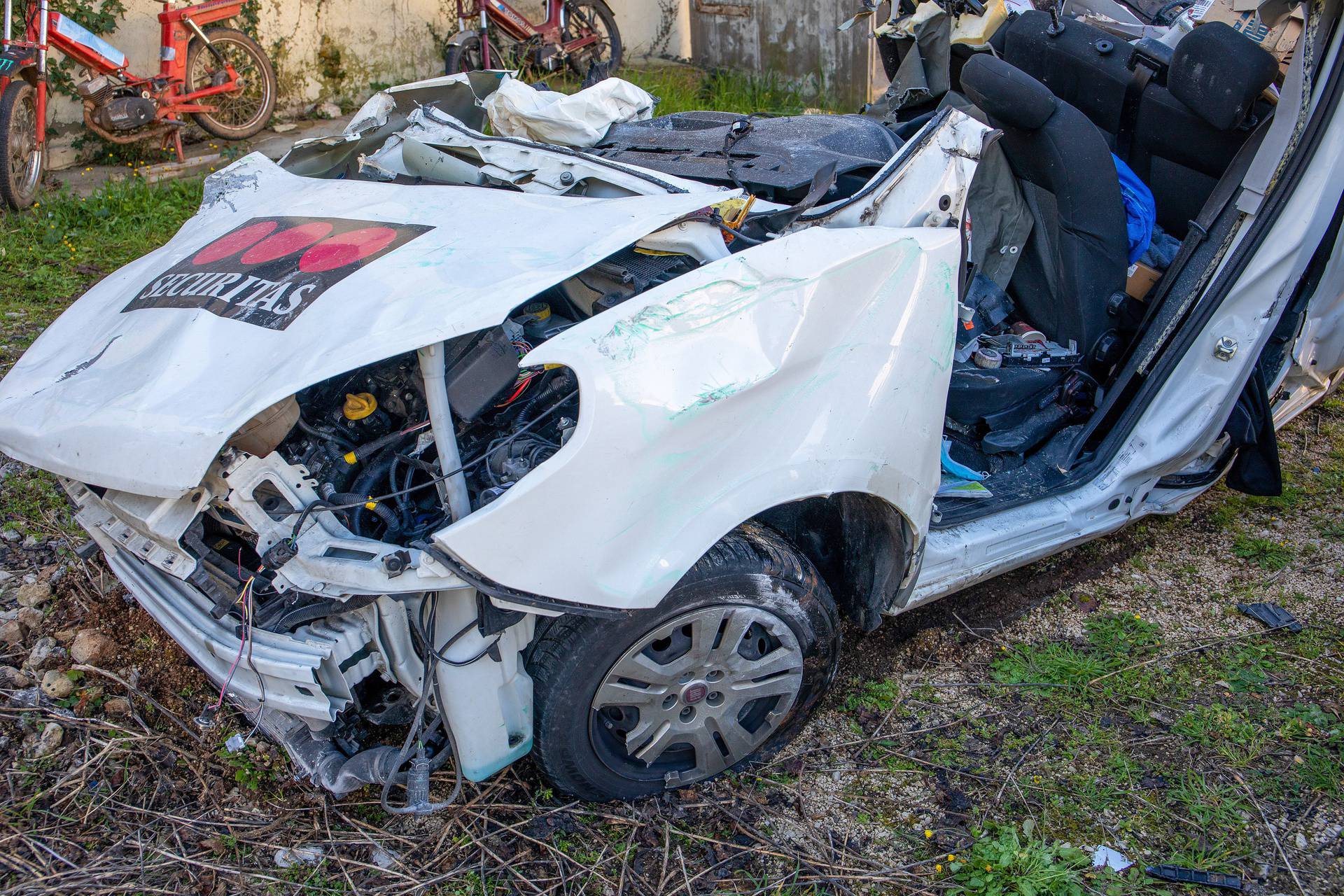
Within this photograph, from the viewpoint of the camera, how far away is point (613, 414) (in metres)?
1.85

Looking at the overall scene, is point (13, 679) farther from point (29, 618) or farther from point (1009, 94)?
point (1009, 94)

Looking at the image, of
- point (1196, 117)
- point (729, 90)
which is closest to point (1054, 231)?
point (1196, 117)

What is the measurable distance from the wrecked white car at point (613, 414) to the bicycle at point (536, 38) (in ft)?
18.4

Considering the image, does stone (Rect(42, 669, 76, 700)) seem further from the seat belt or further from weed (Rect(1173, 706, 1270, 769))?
the seat belt

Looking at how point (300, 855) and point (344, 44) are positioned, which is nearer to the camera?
point (300, 855)

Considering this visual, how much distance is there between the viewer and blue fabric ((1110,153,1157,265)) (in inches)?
133

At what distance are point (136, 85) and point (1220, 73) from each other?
671 cm

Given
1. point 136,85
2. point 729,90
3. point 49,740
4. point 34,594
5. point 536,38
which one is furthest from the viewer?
point 729,90

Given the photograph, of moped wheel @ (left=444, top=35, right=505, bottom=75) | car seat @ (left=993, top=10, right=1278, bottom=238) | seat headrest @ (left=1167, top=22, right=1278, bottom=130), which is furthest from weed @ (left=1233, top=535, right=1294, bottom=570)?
moped wheel @ (left=444, top=35, right=505, bottom=75)

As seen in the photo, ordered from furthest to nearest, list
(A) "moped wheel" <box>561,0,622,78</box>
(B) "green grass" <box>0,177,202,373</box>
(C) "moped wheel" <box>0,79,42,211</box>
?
1. (A) "moped wheel" <box>561,0,622,78</box>
2. (C) "moped wheel" <box>0,79,42,211</box>
3. (B) "green grass" <box>0,177,202,373</box>

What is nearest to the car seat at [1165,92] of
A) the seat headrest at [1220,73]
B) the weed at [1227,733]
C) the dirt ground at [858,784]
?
the seat headrest at [1220,73]

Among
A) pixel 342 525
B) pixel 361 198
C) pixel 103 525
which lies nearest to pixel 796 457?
pixel 342 525

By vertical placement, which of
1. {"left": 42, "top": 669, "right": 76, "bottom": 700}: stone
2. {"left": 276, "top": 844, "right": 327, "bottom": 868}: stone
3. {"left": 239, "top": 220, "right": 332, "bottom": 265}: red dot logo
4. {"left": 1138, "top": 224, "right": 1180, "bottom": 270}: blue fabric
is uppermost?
{"left": 239, "top": 220, "right": 332, "bottom": 265}: red dot logo

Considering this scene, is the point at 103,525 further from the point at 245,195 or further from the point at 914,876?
the point at 914,876
